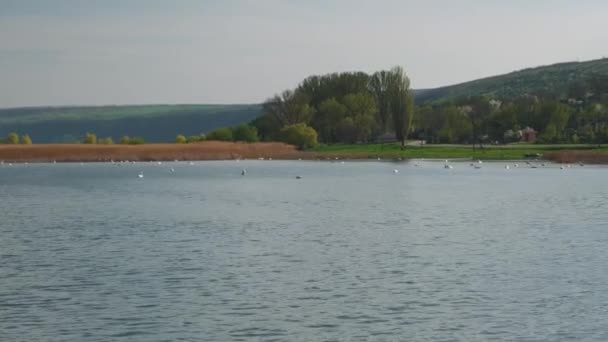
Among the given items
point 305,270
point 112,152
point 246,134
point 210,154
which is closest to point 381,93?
point 246,134

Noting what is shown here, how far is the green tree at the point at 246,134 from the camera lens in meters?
138

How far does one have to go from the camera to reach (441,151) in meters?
123

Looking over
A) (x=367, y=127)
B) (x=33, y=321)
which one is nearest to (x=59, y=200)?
(x=33, y=321)

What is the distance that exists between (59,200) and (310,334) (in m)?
35.3

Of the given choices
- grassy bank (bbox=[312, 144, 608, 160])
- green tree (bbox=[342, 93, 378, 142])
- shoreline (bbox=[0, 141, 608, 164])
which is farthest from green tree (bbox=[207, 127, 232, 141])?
shoreline (bbox=[0, 141, 608, 164])

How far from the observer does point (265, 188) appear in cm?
6094

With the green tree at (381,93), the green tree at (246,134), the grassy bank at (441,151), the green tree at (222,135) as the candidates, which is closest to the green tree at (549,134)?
the grassy bank at (441,151)

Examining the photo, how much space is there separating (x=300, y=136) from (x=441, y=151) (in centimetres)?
1808

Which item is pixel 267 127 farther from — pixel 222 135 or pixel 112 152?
pixel 112 152

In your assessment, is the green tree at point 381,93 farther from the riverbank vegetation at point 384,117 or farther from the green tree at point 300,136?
the green tree at point 300,136

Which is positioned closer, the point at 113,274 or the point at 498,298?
the point at 498,298

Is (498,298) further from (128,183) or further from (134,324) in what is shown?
(128,183)

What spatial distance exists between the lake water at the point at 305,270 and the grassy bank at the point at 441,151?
63.8 meters

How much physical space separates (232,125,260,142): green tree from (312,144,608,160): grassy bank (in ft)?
36.2
